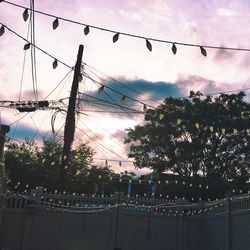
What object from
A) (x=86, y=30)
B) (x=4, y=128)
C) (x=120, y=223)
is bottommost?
(x=120, y=223)

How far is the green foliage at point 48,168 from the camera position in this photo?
78.6 feet

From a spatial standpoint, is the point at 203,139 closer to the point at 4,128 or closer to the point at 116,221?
the point at 116,221

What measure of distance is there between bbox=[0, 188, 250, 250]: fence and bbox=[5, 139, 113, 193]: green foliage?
8.97 m

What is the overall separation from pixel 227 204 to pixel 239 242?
1.26 m

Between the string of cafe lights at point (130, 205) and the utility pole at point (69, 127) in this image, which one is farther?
the utility pole at point (69, 127)

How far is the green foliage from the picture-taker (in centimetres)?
2397

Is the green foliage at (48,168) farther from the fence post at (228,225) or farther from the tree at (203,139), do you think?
the fence post at (228,225)

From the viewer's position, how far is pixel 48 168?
24.9m

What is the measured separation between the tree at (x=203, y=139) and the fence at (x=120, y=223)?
38.7ft

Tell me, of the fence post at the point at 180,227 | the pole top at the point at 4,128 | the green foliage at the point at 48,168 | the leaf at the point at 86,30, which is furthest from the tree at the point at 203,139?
Answer: the leaf at the point at 86,30

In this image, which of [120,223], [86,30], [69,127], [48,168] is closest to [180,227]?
[120,223]

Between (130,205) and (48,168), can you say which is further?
(48,168)

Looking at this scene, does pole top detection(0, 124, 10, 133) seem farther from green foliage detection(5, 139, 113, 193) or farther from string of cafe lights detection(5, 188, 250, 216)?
green foliage detection(5, 139, 113, 193)

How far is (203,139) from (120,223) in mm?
14393
